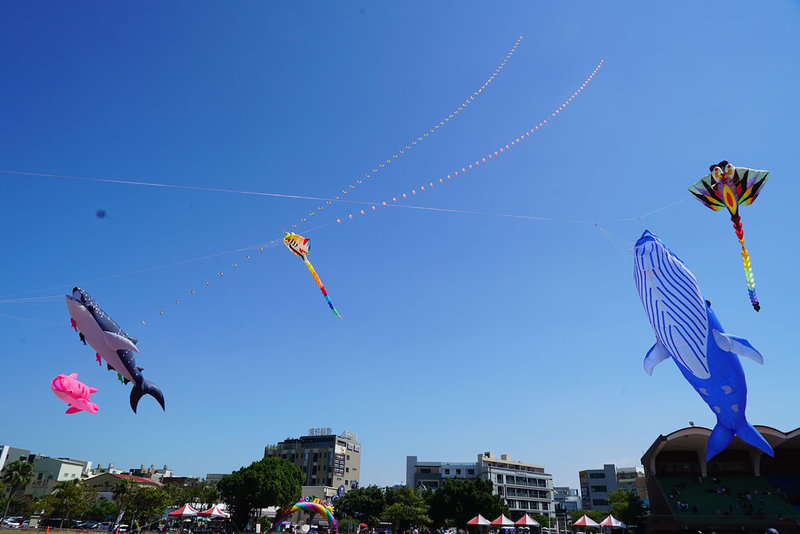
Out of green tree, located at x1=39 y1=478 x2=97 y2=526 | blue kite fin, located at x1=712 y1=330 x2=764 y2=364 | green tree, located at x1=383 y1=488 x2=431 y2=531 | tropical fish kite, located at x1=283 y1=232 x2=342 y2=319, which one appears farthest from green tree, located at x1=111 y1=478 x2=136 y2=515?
blue kite fin, located at x1=712 y1=330 x2=764 y2=364

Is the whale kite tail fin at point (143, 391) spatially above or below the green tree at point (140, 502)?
above

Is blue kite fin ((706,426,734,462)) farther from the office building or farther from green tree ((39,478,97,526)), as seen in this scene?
the office building

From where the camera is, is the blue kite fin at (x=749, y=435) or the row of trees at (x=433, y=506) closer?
the blue kite fin at (x=749, y=435)

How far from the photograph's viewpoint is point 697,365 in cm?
1538

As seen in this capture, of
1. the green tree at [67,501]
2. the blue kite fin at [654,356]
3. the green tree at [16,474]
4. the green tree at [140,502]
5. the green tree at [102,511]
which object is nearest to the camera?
the blue kite fin at [654,356]

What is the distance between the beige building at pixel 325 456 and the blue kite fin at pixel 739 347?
64.8 metres

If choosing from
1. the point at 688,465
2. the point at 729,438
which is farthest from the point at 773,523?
the point at 729,438

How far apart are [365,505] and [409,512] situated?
10637 mm

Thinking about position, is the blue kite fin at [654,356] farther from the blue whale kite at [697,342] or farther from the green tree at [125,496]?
the green tree at [125,496]

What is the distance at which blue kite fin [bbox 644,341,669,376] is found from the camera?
1700 centimetres

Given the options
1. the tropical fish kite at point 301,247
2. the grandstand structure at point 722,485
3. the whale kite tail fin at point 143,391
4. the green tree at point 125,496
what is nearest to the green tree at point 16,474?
the green tree at point 125,496

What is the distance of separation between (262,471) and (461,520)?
59.1 feet

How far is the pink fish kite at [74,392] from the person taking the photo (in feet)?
51.3

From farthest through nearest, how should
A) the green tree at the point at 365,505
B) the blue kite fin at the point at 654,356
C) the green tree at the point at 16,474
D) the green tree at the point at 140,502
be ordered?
the green tree at the point at 365,505
the green tree at the point at 140,502
the green tree at the point at 16,474
the blue kite fin at the point at 654,356
